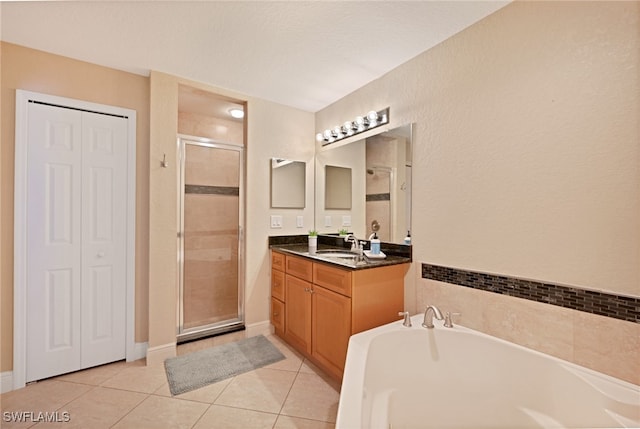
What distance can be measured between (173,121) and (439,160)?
215 centimetres

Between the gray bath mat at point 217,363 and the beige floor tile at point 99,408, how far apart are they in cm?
25

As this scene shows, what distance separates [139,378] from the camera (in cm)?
196

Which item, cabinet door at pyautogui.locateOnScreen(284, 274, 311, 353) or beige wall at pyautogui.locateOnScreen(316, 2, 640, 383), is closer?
beige wall at pyautogui.locateOnScreen(316, 2, 640, 383)

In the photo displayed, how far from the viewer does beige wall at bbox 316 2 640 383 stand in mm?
1133

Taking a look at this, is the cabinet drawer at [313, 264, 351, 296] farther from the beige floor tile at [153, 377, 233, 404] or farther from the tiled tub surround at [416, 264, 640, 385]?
the beige floor tile at [153, 377, 233, 404]

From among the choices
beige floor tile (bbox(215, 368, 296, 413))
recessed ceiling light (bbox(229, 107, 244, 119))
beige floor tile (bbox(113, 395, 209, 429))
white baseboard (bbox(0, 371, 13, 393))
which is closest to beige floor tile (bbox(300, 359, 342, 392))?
beige floor tile (bbox(215, 368, 296, 413))

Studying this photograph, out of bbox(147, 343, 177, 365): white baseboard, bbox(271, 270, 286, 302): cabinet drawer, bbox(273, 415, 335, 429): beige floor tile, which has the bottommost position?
bbox(273, 415, 335, 429): beige floor tile

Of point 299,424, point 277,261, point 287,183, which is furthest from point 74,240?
point 299,424

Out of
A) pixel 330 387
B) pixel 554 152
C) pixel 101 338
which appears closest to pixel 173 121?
pixel 101 338

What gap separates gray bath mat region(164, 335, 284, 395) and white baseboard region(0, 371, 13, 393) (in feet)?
2.97

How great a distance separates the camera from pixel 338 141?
8.95 feet

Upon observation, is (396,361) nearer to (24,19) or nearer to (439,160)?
(439,160)

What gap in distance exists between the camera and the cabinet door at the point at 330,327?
178 cm

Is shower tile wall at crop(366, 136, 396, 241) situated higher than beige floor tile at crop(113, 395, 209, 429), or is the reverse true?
shower tile wall at crop(366, 136, 396, 241)
